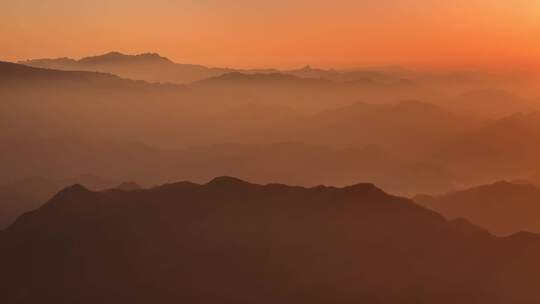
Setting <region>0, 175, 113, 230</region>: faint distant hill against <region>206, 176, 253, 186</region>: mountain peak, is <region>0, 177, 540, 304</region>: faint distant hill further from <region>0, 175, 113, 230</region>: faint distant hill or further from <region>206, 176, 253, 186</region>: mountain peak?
<region>0, 175, 113, 230</region>: faint distant hill

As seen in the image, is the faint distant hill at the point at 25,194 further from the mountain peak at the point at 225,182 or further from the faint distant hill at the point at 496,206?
the faint distant hill at the point at 496,206

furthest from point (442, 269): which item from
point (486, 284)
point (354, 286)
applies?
point (354, 286)

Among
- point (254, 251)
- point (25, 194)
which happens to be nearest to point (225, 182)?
point (254, 251)

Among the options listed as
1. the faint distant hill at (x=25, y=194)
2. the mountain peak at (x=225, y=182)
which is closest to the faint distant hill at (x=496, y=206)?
the mountain peak at (x=225, y=182)

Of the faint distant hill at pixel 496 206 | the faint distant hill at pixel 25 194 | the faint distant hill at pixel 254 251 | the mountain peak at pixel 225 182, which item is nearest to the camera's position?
the faint distant hill at pixel 254 251

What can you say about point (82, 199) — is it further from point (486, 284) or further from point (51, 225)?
point (486, 284)

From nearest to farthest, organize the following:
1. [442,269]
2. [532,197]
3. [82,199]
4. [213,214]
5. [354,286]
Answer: [354,286] < [442,269] < [213,214] < [82,199] < [532,197]
